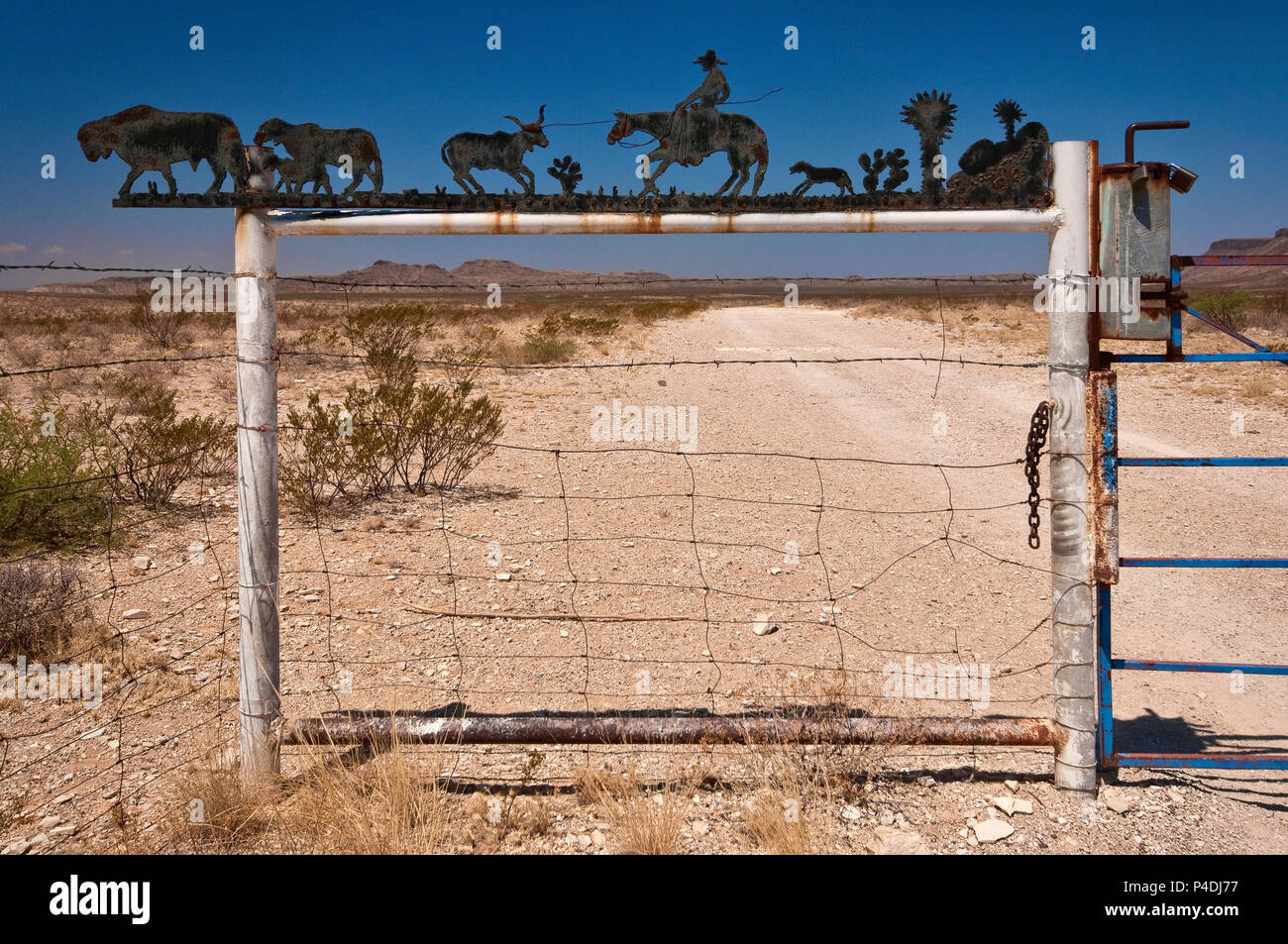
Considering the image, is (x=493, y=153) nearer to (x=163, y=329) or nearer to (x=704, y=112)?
(x=704, y=112)

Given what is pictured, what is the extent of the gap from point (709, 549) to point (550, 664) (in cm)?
223

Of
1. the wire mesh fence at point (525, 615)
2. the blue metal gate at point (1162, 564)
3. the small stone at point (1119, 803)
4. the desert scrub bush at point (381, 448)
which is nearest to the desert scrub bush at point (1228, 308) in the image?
the wire mesh fence at point (525, 615)

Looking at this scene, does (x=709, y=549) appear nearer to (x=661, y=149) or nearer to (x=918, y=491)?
(x=918, y=491)

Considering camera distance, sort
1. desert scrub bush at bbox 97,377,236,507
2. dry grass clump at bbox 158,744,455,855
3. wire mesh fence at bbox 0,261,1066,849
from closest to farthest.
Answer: dry grass clump at bbox 158,744,455,855 → wire mesh fence at bbox 0,261,1066,849 → desert scrub bush at bbox 97,377,236,507

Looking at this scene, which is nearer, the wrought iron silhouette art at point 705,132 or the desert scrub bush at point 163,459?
the wrought iron silhouette art at point 705,132

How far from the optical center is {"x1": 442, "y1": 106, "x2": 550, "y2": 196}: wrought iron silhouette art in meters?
3.37

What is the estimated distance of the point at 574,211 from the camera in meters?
3.40

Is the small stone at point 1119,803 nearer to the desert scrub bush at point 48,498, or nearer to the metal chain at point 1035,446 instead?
the metal chain at point 1035,446

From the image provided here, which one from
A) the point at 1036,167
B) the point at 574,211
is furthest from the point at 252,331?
the point at 1036,167

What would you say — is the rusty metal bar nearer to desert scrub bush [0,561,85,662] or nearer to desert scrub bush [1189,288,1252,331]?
desert scrub bush [0,561,85,662]

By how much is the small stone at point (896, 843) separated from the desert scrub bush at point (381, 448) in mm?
5756

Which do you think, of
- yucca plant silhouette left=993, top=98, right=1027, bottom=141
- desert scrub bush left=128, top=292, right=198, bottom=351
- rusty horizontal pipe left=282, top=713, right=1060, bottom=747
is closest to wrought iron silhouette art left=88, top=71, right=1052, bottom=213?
yucca plant silhouette left=993, top=98, right=1027, bottom=141

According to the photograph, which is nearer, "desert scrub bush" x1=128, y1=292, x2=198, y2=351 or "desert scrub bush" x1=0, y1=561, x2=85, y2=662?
"desert scrub bush" x1=0, y1=561, x2=85, y2=662

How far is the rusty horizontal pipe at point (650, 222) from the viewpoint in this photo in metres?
3.36
